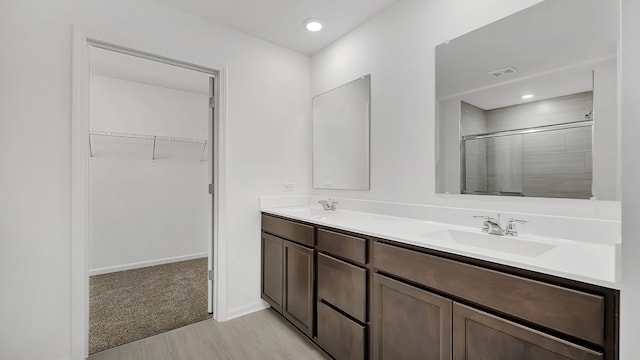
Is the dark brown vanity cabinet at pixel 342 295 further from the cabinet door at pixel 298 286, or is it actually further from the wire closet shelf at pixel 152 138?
the wire closet shelf at pixel 152 138

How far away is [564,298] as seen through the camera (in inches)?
33.6

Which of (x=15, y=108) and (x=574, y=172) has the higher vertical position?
(x=15, y=108)

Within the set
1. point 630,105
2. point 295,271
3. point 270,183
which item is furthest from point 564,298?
point 270,183

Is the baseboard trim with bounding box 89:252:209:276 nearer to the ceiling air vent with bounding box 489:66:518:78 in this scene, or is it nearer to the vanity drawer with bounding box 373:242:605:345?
the vanity drawer with bounding box 373:242:605:345

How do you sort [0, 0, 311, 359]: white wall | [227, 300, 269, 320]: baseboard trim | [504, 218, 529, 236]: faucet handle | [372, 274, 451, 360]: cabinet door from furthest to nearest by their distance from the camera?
[227, 300, 269, 320]: baseboard trim
[0, 0, 311, 359]: white wall
[504, 218, 529, 236]: faucet handle
[372, 274, 451, 360]: cabinet door

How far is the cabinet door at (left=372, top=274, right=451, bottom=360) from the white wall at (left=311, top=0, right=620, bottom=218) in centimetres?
71

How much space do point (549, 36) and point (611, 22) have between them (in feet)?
0.69

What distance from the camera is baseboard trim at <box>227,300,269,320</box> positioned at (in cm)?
242

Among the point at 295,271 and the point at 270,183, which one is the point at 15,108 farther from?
the point at 295,271

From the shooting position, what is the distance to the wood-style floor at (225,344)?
189 cm

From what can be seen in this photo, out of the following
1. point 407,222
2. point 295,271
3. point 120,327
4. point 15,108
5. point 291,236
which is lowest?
point 120,327

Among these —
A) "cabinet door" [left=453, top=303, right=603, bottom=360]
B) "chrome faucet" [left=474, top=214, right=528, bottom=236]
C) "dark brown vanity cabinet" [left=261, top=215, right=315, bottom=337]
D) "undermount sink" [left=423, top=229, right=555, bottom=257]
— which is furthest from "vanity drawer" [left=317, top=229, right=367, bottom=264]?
"chrome faucet" [left=474, top=214, right=528, bottom=236]

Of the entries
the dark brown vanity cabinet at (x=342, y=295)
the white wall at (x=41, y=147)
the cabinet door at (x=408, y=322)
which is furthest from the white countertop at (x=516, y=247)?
the white wall at (x=41, y=147)

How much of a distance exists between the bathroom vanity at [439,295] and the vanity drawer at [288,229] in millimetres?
13
